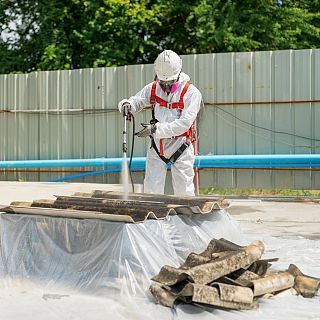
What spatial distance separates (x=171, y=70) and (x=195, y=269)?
2.68 meters

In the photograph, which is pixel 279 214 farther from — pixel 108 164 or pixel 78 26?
pixel 78 26

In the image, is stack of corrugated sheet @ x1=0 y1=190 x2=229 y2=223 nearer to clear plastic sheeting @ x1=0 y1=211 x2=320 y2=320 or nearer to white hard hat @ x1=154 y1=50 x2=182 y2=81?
clear plastic sheeting @ x1=0 y1=211 x2=320 y2=320

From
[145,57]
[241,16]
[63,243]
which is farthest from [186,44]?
[63,243]

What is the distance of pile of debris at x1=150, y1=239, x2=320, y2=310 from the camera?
3.84 meters

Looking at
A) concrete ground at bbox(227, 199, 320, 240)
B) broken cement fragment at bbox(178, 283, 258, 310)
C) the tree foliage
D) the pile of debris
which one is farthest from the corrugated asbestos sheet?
broken cement fragment at bbox(178, 283, 258, 310)

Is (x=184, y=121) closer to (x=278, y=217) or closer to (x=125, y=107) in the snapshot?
(x=125, y=107)

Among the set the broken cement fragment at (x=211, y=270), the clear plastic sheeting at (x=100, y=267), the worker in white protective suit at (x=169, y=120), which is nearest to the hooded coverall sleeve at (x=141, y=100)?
the worker in white protective suit at (x=169, y=120)

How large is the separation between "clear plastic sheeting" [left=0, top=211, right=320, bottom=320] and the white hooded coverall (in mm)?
1202

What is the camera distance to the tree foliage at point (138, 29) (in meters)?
16.8

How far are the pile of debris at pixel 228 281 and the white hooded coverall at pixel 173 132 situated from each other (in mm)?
1866

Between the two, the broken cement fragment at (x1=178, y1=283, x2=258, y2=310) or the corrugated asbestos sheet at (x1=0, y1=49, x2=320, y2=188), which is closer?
the broken cement fragment at (x1=178, y1=283, x2=258, y2=310)

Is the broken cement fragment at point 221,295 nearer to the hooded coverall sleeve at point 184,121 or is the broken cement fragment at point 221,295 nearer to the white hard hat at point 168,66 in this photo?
the hooded coverall sleeve at point 184,121

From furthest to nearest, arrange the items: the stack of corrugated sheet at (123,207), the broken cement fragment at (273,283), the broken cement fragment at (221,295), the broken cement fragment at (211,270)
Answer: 1. the stack of corrugated sheet at (123,207)
2. the broken cement fragment at (273,283)
3. the broken cement fragment at (211,270)
4. the broken cement fragment at (221,295)

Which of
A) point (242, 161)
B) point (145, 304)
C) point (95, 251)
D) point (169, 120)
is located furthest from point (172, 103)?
point (242, 161)
